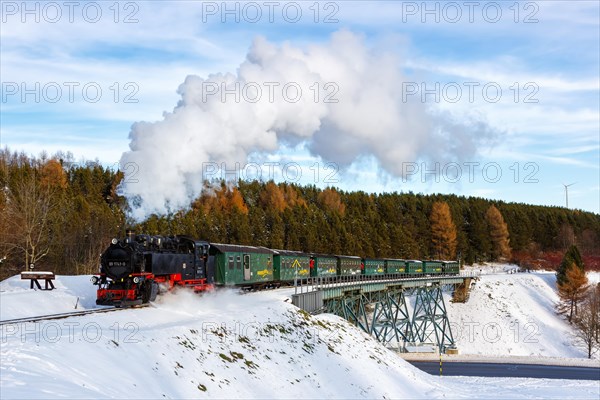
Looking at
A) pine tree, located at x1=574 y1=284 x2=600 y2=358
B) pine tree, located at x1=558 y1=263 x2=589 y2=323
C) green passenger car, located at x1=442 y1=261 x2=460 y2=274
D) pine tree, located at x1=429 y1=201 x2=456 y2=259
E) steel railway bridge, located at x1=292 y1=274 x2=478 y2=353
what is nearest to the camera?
steel railway bridge, located at x1=292 y1=274 x2=478 y2=353

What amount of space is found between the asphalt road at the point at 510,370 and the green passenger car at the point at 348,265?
12689 mm

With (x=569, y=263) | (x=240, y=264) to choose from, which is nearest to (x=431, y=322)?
(x=569, y=263)

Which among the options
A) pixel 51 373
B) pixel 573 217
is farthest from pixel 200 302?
pixel 573 217

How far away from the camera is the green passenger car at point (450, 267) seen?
257 ft

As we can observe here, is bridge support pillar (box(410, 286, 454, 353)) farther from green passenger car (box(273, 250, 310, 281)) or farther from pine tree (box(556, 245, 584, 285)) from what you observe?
pine tree (box(556, 245, 584, 285))

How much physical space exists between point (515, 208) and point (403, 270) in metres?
81.6

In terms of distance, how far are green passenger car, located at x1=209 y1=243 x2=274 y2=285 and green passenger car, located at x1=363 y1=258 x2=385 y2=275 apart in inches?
774

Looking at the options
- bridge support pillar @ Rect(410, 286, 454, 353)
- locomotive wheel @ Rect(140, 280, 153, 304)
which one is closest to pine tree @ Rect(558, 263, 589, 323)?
bridge support pillar @ Rect(410, 286, 454, 353)

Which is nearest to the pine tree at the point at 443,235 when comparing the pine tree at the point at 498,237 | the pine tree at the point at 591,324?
the pine tree at the point at 498,237

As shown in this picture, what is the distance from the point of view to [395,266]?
64250mm

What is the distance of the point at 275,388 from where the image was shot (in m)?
18.0

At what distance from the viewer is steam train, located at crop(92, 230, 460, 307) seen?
23.9m

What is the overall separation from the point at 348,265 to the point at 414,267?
16613mm

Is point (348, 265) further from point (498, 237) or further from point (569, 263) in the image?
point (498, 237)
